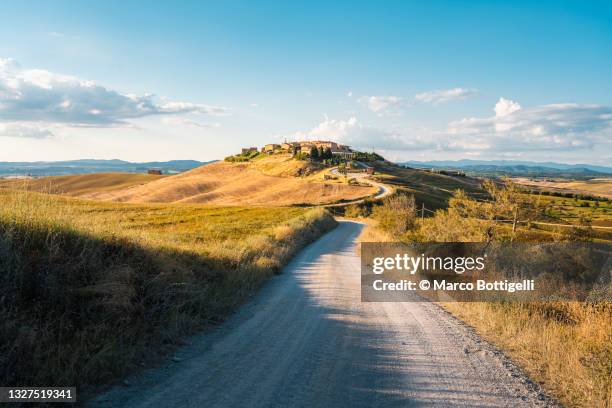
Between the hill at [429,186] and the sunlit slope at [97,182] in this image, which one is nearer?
the hill at [429,186]

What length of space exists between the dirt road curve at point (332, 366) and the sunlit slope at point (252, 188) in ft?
229

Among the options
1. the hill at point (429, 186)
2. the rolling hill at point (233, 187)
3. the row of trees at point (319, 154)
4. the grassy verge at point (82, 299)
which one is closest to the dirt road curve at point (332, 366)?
the grassy verge at point (82, 299)

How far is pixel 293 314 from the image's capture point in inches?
376

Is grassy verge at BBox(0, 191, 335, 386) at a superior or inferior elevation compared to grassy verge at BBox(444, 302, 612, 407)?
superior

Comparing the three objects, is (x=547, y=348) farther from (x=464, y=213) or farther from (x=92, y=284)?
(x=464, y=213)

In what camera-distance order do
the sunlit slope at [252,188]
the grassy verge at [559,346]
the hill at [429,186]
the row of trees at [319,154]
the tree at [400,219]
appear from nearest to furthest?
the grassy verge at [559,346]
the tree at [400,219]
the hill at [429,186]
the sunlit slope at [252,188]
the row of trees at [319,154]

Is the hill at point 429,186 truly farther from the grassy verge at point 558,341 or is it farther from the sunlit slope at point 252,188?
the grassy verge at point 558,341

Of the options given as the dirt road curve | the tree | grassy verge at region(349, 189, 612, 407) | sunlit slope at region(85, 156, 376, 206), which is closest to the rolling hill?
sunlit slope at region(85, 156, 376, 206)

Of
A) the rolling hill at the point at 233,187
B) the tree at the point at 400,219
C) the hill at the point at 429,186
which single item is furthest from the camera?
the rolling hill at the point at 233,187

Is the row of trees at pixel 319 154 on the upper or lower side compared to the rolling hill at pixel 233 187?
upper

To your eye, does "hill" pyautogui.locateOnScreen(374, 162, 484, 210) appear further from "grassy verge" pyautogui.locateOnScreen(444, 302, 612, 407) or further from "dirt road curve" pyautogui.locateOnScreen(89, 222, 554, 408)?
"dirt road curve" pyautogui.locateOnScreen(89, 222, 554, 408)

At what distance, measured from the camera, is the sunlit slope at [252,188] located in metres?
85.7

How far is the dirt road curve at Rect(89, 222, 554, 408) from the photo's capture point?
5348 millimetres

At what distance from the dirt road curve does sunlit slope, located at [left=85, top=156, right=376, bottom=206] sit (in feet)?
229
